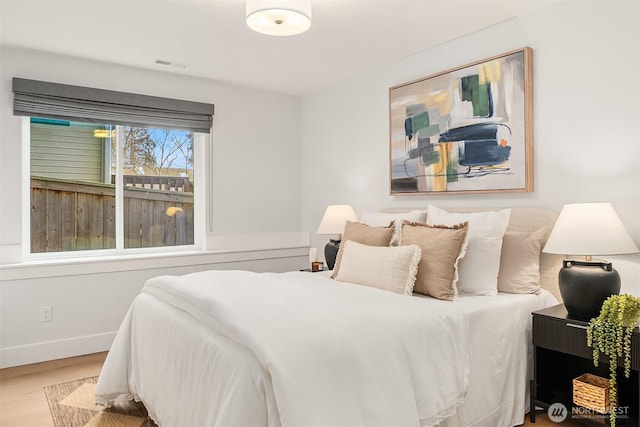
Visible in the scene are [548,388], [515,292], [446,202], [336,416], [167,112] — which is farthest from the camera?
[167,112]

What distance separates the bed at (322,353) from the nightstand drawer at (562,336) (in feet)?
0.35

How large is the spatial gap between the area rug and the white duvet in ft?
0.64

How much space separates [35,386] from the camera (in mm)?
3012

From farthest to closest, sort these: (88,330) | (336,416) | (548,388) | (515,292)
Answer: (88,330)
(515,292)
(548,388)
(336,416)

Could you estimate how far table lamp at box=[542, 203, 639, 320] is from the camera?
2.19 metres

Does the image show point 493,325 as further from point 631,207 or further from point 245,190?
point 245,190

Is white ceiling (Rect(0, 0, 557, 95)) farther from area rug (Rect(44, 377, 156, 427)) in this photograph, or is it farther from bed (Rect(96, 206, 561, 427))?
area rug (Rect(44, 377, 156, 427))

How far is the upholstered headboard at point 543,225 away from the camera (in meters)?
2.69

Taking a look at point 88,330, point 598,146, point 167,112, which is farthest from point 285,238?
point 598,146

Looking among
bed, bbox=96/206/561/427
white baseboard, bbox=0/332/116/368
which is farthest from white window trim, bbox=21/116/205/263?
bed, bbox=96/206/561/427

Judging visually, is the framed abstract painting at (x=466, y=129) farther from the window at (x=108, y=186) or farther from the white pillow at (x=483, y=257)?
the window at (x=108, y=186)

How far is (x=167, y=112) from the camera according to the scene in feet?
13.6

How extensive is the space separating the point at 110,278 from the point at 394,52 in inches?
120

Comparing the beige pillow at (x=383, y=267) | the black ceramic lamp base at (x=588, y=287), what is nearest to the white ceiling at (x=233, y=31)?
the beige pillow at (x=383, y=267)
